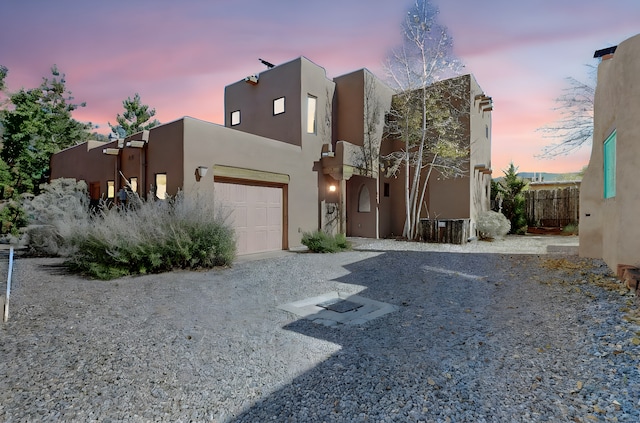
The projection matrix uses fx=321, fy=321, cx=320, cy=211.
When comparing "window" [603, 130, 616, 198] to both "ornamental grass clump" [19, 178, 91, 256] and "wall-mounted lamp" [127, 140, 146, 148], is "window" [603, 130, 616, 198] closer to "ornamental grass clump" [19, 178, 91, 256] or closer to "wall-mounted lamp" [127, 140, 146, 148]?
"wall-mounted lamp" [127, 140, 146, 148]

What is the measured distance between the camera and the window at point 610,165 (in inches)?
214

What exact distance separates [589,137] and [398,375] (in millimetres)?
17409

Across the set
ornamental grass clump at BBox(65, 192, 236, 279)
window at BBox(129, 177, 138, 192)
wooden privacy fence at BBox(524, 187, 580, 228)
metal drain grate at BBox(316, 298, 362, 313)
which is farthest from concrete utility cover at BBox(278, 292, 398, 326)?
wooden privacy fence at BBox(524, 187, 580, 228)

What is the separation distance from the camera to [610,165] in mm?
5754

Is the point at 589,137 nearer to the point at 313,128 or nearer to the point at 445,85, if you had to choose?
the point at 445,85

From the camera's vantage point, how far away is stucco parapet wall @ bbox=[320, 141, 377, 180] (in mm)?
10953

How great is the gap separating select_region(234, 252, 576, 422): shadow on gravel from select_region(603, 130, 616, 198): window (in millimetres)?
2368

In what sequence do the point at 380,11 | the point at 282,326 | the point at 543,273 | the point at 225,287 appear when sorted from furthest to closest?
the point at 380,11 → the point at 543,273 → the point at 225,287 → the point at 282,326

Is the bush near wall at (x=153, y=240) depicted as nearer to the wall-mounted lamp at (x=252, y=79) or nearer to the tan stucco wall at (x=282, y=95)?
the tan stucco wall at (x=282, y=95)

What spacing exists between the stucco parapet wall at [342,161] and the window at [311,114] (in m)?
1.05

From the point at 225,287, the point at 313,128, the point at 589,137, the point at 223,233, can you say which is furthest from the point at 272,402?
the point at 589,137

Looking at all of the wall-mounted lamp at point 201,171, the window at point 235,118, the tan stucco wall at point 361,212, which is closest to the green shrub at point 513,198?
the tan stucco wall at point 361,212

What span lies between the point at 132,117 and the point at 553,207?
24.4 m

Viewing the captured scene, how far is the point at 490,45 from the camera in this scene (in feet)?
24.4
